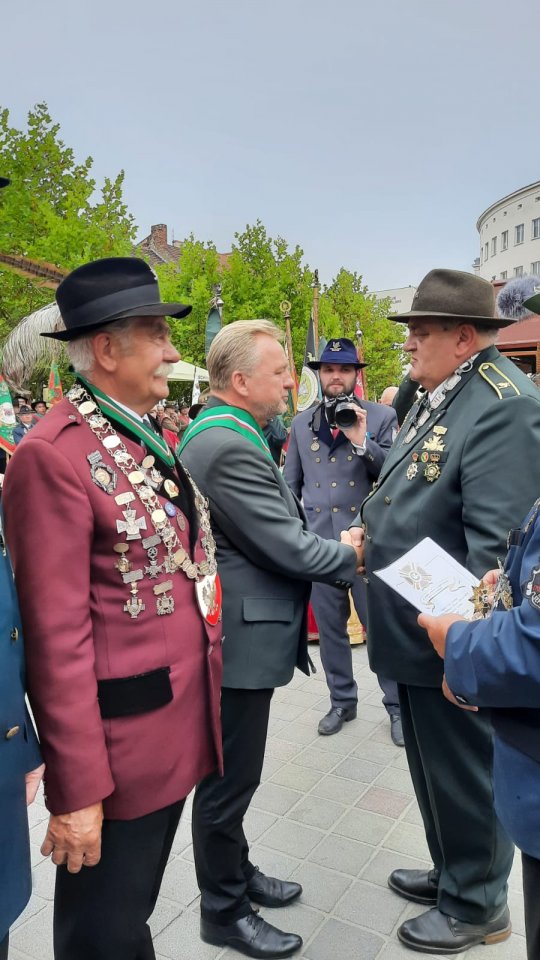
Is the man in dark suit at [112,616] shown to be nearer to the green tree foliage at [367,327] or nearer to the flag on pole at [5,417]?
the flag on pole at [5,417]

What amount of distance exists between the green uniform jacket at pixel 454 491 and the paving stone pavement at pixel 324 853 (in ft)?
3.27

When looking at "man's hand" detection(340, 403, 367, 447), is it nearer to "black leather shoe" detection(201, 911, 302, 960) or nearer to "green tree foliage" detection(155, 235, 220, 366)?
"black leather shoe" detection(201, 911, 302, 960)

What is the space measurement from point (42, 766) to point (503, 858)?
1.73m

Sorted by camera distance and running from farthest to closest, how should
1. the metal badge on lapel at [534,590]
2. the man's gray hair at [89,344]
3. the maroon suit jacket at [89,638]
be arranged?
the man's gray hair at [89,344], the maroon suit jacket at [89,638], the metal badge on lapel at [534,590]

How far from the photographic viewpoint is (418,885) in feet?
8.81

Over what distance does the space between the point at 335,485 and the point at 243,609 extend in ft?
6.94

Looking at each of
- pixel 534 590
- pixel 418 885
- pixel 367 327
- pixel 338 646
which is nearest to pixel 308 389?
pixel 338 646

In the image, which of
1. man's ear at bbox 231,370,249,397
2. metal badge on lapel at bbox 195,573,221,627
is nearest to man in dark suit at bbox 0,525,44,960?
metal badge on lapel at bbox 195,573,221,627

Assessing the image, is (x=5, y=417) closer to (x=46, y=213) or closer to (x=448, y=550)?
(x=448, y=550)

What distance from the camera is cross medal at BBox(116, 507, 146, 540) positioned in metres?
1.65

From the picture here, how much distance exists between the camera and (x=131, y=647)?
1656mm

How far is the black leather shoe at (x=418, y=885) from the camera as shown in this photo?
105 inches

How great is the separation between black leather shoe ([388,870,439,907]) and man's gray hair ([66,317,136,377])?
2.33 m

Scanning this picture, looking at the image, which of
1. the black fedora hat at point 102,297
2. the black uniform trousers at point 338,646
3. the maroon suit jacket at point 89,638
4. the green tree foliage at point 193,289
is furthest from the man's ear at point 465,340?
the green tree foliage at point 193,289
